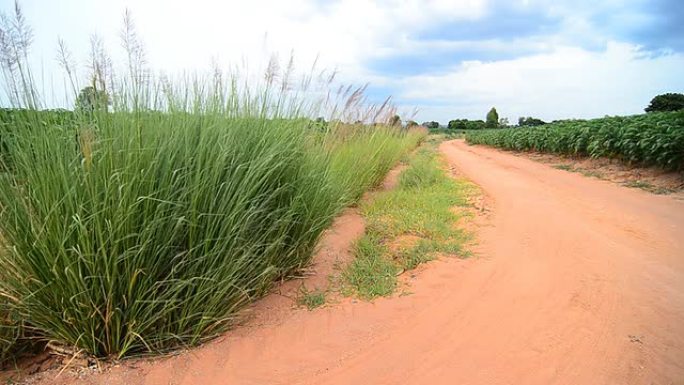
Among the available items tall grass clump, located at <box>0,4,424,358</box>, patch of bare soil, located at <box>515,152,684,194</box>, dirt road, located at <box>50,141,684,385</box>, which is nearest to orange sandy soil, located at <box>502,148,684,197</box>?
patch of bare soil, located at <box>515,152,684,194</box>

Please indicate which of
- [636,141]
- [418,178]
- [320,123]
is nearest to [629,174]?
[636,141]

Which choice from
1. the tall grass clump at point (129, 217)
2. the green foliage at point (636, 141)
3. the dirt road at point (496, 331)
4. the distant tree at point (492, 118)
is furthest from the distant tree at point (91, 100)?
the distant tree at point (492, 118)

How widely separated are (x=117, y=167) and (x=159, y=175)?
8.3 inches

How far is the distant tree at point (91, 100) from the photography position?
6.89ft

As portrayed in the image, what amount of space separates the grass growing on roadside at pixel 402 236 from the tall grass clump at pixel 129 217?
1030mm

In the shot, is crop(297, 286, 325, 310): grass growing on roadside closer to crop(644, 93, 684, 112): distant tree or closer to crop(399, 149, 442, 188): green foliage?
crop(399, 149, 442, 188): green foliage

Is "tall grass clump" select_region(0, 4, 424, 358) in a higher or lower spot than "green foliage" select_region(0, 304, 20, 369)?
higher

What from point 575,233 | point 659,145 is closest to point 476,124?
point 659,145

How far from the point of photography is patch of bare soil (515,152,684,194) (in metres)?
7.53

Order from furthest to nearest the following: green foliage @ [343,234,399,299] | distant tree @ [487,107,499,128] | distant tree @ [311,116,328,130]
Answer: distant tree @ [487,107,499,128] → distant tree @ [311,116,328,130] → green foliage @ [343,234,399,299]

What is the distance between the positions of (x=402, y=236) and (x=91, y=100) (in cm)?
310

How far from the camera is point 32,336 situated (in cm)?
220

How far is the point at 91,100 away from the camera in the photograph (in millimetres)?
2137

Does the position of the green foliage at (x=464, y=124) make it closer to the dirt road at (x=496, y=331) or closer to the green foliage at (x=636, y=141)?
the green foliage at (x=636, y=141)
